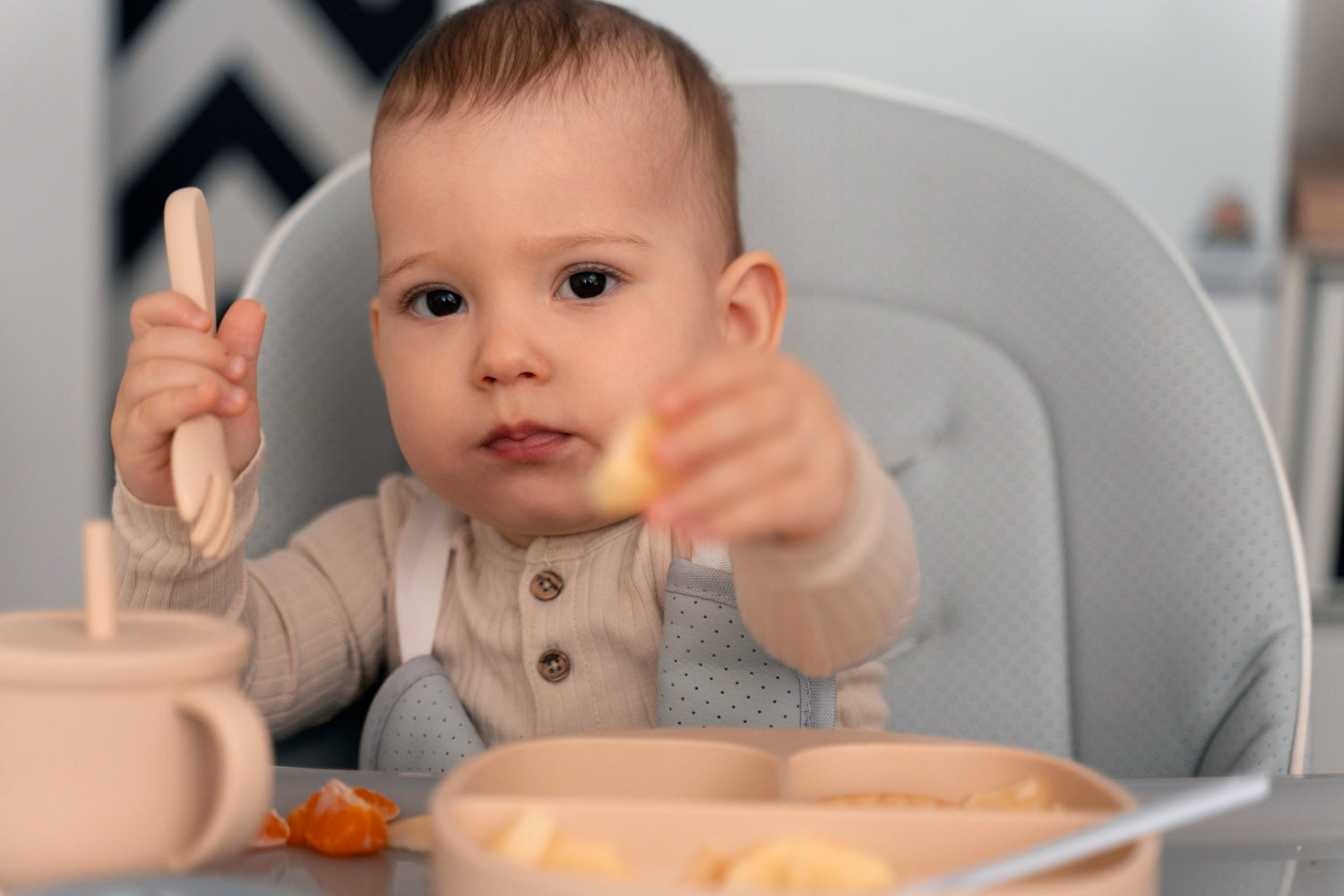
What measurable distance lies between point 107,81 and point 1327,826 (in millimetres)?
2432

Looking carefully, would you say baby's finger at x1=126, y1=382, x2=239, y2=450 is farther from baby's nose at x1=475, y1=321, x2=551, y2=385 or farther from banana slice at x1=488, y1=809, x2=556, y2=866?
banana slice at x1=488, y1=809, x2=556, y2=866

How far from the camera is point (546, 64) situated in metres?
0.84

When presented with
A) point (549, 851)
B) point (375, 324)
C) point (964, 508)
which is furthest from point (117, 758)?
point (964, 508)

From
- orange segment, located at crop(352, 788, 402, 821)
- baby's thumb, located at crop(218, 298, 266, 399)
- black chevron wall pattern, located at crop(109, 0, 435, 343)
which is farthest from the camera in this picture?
black chevron wall pattern, located at crop(109, 0, 435, 343)

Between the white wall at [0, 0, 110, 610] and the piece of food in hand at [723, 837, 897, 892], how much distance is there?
6.53ft

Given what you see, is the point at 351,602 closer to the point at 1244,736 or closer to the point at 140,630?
the point at 140,630

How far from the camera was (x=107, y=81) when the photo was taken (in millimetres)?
2381

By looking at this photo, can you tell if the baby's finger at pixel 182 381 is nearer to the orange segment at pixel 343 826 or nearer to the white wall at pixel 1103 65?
the orange segment at pixel 343 826

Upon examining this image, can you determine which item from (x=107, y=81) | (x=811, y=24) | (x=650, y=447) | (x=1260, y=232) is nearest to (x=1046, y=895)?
(x=650, y=447)

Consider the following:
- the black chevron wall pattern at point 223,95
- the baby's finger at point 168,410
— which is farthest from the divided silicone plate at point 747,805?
the black chevron wall pattern at point 223,95

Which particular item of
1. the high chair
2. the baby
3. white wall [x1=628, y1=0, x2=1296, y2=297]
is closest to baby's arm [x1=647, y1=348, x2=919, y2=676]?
the baby

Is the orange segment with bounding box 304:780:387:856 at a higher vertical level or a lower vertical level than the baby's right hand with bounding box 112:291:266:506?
lower

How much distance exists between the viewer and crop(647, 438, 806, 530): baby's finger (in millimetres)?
381

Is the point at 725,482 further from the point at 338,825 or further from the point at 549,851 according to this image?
the point at 338,825
